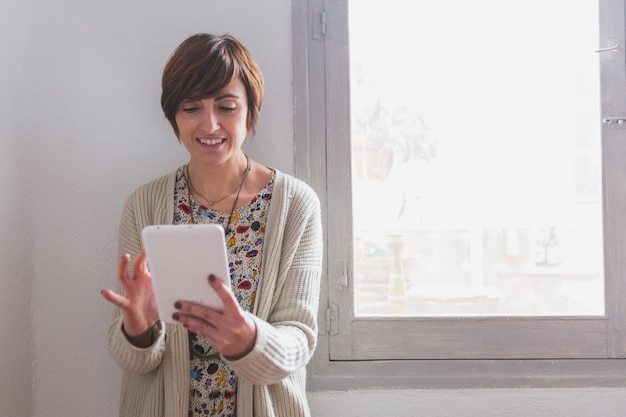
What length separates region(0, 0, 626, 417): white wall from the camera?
5.73 feet

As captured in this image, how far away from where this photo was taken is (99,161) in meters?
1.75

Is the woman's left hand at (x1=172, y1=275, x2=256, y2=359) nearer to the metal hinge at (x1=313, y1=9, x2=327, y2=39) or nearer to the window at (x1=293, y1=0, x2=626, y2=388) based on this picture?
the window at (x1=293, y1=0, x2=626, y2=388)

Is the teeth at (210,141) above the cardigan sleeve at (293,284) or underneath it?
above

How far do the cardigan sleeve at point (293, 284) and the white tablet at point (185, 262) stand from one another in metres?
0.18

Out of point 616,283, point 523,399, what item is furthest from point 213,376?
point 616,283

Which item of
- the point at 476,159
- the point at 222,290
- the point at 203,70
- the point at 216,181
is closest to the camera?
the point at 222,290

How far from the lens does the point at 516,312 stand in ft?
5.92

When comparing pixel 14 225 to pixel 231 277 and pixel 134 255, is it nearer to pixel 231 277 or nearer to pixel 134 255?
pixel 134 255

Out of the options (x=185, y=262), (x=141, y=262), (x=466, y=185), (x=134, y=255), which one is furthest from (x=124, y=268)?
(x=466, y=185)

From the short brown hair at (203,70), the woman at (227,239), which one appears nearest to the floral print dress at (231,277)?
the woman at (227,239)

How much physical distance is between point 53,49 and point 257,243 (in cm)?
79

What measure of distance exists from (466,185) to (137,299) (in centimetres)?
95

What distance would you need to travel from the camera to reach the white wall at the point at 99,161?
5.73 ft

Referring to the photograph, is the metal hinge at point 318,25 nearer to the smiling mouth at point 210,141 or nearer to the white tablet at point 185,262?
the smiling mouth at point 210,141
